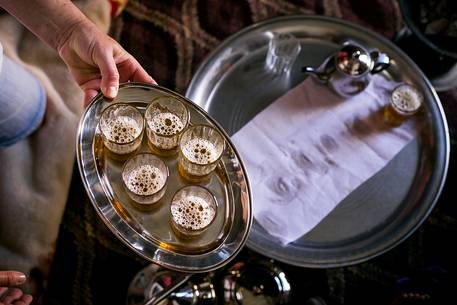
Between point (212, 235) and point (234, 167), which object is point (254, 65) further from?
point (212, 235)

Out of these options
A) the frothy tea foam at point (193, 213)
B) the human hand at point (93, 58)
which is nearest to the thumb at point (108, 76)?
the human hand at point (93, 58)

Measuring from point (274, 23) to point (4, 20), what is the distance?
0.81 m

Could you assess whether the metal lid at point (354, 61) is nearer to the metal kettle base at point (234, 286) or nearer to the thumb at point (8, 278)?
the metal kettle base at point (234, 286)

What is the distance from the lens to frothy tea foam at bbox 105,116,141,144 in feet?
2.94

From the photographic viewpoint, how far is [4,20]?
4.69ft

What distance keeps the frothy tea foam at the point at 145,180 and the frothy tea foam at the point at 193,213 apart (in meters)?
0.05

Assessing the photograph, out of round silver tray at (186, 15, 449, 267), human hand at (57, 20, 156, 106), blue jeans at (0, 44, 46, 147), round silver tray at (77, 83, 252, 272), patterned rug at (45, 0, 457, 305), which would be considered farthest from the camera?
patterned rug at (45, 0, 457, 305)

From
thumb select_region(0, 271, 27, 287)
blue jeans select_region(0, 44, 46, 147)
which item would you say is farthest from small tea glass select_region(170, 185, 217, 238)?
blue jeans select_region(0, 44, 46, 147)

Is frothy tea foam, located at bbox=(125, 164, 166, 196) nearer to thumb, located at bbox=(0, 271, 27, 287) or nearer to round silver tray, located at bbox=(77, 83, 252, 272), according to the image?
round silver tray, located at bbox=(77, 83, 252, 272)

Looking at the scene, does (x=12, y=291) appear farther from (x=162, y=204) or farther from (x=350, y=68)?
(x=350, y=68)

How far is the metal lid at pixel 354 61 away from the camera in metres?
1.10

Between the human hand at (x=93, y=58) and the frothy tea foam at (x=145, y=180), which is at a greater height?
the human hand at (x=93, y=58)

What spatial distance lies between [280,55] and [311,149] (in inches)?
9.8

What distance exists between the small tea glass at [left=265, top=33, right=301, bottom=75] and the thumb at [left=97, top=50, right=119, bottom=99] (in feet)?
1.37
